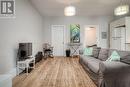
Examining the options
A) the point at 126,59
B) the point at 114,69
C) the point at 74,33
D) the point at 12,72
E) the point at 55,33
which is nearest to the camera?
the point at 114,69

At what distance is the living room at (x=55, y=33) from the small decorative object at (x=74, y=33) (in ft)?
0.23

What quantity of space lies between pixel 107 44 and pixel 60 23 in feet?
11.4

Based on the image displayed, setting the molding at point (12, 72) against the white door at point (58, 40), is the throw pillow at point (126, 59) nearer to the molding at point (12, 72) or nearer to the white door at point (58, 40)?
the molding at point (12, 72)

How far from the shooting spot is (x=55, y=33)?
420 inches

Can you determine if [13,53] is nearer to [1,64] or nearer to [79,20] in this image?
[1,64]

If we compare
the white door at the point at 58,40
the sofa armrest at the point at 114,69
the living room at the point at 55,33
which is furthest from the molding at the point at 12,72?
the white door at the point at 58,40

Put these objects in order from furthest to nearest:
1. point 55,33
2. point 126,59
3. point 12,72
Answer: point 55,33 < point 12,72 < point 126,59

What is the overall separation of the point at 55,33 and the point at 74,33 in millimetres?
1289

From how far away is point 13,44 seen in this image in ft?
15.5

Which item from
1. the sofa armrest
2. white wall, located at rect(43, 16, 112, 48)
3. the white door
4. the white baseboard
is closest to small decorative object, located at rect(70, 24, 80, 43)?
white wall, located at rect(43, 16, 112, 48)

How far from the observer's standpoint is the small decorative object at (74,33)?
10523 mm

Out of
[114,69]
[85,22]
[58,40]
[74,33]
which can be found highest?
[85,22]

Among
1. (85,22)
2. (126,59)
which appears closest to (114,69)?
(126,59)

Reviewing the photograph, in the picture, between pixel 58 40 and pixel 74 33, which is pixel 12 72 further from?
pixel 74 33
